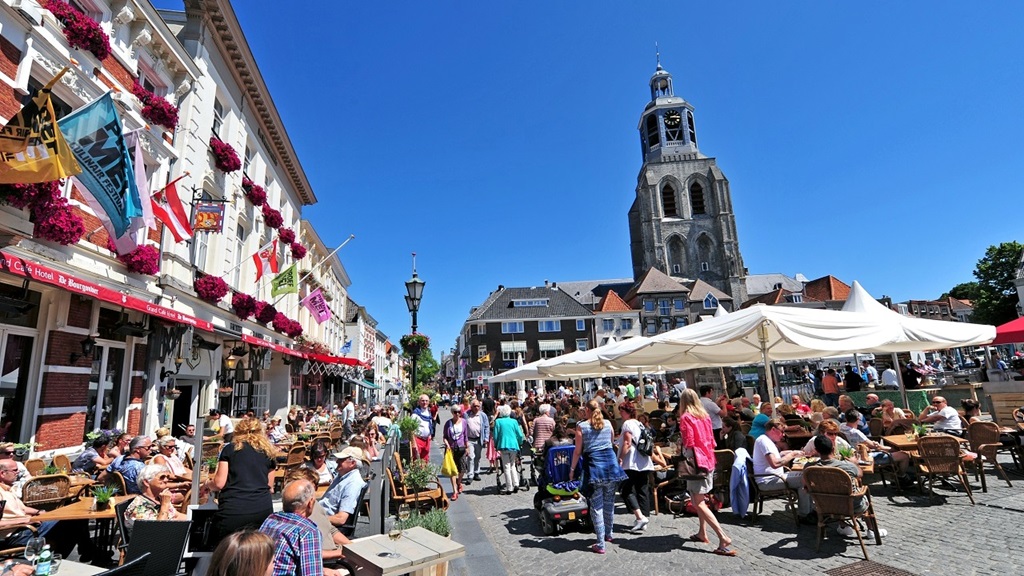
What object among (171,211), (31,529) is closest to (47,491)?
(31,529)

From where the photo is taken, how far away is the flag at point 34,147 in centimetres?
604

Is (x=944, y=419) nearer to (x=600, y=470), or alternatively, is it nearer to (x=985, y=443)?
(x=985, y=443)

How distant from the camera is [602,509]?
604 centimetres

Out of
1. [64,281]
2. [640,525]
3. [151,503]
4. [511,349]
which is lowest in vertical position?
[640,525]

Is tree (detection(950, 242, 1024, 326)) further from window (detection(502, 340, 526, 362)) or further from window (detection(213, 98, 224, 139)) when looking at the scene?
window (detection(213, 98, 224, 139))

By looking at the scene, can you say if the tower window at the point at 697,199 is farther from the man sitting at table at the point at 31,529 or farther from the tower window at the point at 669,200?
the man sitting at table at the point at 31,529

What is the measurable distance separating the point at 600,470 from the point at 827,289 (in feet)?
237

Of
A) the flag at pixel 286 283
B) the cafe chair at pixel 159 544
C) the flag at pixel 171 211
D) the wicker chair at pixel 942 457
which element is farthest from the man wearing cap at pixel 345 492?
the flag at pixel 286 283

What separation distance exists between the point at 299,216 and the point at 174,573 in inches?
984

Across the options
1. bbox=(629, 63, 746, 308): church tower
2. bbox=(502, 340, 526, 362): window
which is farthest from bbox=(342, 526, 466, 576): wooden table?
bbox=(629, 63, 746, 308): church tower

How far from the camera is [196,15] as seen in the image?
1450cm

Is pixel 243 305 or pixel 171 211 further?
pixel 243 305

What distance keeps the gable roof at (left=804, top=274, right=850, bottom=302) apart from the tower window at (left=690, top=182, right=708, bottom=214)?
58.8 feet

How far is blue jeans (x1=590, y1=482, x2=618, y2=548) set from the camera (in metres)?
5.86
